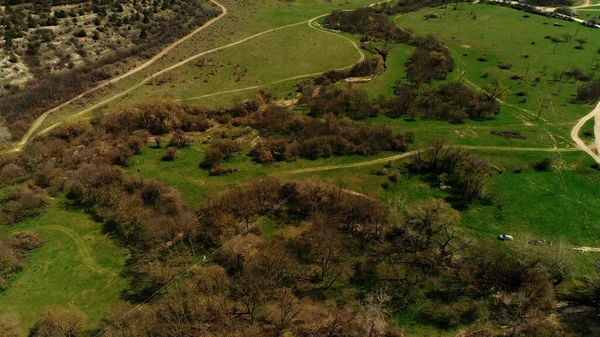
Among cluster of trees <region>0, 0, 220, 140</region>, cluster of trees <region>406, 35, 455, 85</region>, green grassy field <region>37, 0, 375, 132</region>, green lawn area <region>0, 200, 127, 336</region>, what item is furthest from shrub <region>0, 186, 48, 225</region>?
cluster of trees <region>406, 35, 455, 85</region>

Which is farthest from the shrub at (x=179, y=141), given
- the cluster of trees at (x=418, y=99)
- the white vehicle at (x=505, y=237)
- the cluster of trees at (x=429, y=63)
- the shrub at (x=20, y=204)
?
the cluster of trees at (x=429, y=63)

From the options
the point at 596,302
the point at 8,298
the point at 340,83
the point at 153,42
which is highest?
the point at 153,42

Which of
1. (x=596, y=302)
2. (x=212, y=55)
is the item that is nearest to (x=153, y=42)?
(x=212, y=55)

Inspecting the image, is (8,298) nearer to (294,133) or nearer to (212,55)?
(294,133)

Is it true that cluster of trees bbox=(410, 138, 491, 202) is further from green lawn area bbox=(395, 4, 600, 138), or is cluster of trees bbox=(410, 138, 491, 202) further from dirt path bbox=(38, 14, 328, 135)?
dirt path bbox=(38, 14, 328, 135)

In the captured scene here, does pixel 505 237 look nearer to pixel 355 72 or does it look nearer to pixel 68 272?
pixel 68 272

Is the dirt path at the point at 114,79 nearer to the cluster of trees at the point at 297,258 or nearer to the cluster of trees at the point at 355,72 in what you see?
the cluster of trees at the point at 297,258
